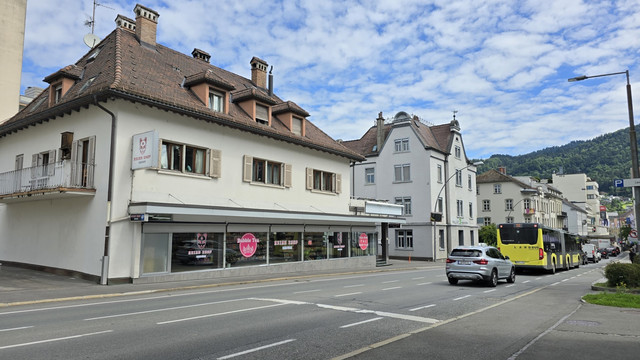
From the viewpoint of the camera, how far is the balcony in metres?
16.8

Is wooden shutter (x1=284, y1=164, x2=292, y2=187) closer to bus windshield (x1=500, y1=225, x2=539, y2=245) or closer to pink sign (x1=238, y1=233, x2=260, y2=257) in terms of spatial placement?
pink sign (x1=238, y1=233, x2=260, y2=257)

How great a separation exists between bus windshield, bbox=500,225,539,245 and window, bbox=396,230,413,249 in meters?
18.2

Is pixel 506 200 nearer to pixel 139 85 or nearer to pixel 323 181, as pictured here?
pixel 323 181

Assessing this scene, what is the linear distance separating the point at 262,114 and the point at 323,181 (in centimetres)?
618

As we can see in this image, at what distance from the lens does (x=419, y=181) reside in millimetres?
42344

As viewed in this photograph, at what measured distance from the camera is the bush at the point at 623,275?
13719 millimetres

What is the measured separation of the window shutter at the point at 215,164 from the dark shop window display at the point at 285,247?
14.8 feet

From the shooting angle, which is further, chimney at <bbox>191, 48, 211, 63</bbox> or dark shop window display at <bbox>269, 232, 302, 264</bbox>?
chimney at <bbox>191, 48, 211, 63</bbox>

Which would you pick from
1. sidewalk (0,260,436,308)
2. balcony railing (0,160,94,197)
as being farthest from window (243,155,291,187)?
balcony railing (0,160,94,197)

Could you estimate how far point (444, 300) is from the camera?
1277cm

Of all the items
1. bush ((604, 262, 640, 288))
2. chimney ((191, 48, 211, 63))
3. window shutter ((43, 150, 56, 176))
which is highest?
chimney ((191, 48, 211, 63))

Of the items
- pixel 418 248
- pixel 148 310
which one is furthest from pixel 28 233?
pixel 418 248

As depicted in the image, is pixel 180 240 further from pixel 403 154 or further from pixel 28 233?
pixel 403 154

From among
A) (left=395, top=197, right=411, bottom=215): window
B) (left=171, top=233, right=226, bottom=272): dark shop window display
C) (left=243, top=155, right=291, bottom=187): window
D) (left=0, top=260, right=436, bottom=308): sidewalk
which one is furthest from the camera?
(left=395, top=197, right=411, bottom=215): window
